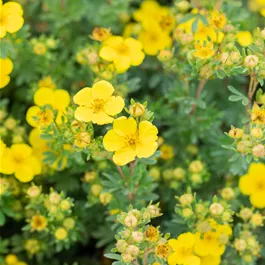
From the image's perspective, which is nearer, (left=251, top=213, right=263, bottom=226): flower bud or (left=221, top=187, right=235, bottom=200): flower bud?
(left=251, top=213, right=263, bottom=226): flower bud

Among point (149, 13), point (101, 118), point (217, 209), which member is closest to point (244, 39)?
point (149, 13)

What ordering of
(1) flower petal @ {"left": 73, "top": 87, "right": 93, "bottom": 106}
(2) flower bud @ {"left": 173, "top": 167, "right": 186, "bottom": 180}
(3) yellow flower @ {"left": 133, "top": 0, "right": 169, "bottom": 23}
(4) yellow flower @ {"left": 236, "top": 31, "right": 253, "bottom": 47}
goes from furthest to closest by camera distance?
(3) yellow flower @ {"left": 133, "top": 0, "right": 169, "bottom": 23} → (4) yellow flower @ {"left": 236, "top": 31, "right": 253, "bottom": 47} → (2) flower bud @ {"left": 173, "top": 167, "right": 186, "bottom": 180} → (1) flower petal @ {"left": 73, "top": 87, "right": 93, "bottom": 106}

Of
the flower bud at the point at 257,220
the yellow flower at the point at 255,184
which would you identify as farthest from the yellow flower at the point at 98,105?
the yellow flower at the point at 255,184

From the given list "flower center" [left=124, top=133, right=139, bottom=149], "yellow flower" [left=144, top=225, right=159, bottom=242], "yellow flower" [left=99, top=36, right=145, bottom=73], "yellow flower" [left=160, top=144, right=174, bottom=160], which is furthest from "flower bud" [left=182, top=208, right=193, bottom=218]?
"yellow flower" [left=99, top=36, right=145, bottom=73]

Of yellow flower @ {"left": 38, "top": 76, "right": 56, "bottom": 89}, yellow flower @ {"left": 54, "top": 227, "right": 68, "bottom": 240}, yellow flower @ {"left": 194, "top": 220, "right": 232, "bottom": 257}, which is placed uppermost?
yellow flower @ {"left": 38, "top": 76, "right": 56, "bottom": 89}

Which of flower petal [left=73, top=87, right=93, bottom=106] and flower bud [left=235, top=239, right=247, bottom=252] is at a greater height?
flower petal [left=73, top=87, right=93, bottom=106]

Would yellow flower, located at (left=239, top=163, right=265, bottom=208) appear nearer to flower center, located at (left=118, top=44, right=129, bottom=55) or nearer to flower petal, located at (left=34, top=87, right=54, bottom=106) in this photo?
flower center, located at (left=118, top=44, right=129, bottom=55)
